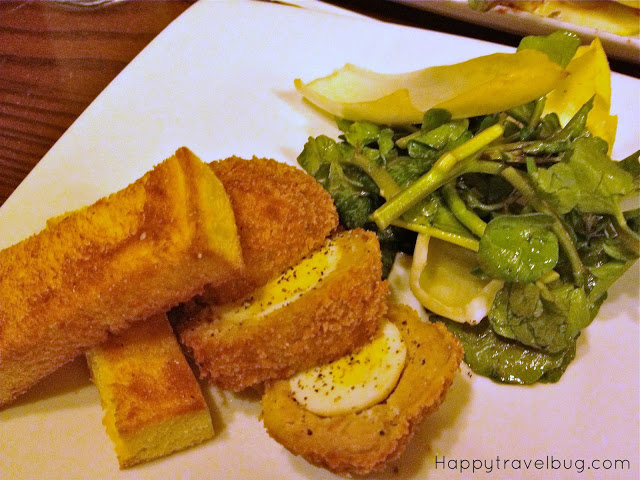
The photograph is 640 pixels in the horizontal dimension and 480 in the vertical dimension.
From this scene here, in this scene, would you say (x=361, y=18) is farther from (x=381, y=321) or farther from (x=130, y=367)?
(x=130, y=367)

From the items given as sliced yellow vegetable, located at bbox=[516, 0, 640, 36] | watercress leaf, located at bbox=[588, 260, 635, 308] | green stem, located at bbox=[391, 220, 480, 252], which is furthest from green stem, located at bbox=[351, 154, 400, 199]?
sliced yellow vegetable, located at bbox=[516, 0, 640, 36]

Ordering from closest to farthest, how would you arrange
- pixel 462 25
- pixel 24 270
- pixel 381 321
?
pixel 24 270 < pixel 381 321 < pixel 462 25

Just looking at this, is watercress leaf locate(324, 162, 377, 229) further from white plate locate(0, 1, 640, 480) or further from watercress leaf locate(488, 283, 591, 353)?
watercress leaf locate(488, 283, 591, 353)

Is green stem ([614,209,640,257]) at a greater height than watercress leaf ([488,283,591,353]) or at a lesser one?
greater

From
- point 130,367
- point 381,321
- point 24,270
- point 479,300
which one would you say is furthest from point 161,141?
point 479,300

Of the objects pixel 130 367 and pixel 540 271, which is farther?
pixel 540 271

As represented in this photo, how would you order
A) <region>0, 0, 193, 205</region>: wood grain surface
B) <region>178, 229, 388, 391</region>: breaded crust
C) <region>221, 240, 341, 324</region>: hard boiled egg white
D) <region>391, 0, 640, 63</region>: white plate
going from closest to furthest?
<region>178, 229, 388, 391</region>: breaded crust
<region>221, 240, 341, 324</region>: hard boiled egg white
<region>0, 0, 193, 205</region>: wood grain surface
<region>391, 0, 640, 63</region>: white plate

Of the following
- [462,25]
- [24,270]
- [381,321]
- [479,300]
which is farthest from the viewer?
[462,25]
